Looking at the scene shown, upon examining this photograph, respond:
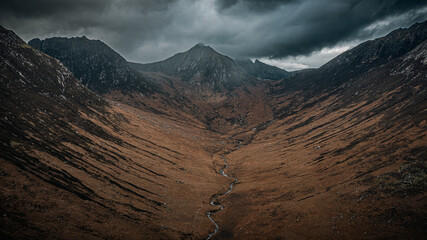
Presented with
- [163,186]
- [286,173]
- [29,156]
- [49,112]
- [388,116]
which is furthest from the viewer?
[388,116]

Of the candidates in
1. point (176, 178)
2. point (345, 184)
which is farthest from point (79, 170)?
point (345, 184)

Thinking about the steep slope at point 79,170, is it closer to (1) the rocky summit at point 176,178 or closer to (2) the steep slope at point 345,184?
(1) the rocky summit at point 176,178

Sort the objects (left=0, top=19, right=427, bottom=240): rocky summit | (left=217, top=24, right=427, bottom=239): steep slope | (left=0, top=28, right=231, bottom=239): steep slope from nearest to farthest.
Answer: (left=0, top=28, right=231, bottom=239): steep slope < (left=0, top=19, right=427, bottom=240): rocky summit < (left=217, top=24, right=427, bottom=239): steep slope

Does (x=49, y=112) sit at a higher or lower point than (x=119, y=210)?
higher

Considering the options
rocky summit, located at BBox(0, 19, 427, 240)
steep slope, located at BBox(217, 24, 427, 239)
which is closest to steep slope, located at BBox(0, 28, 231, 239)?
rocky summit, located at BBox(0, 19, 427, 240)

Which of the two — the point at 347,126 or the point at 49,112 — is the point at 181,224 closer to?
the point at 49,112

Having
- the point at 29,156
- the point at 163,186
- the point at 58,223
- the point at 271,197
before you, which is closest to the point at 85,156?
the point at 29,156

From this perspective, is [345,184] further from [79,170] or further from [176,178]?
[79,170]

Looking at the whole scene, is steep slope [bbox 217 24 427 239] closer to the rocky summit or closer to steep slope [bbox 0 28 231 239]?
the rocky summit

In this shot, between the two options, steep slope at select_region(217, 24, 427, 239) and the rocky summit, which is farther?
steep slope at select_region(217, 24, 427, 239)
